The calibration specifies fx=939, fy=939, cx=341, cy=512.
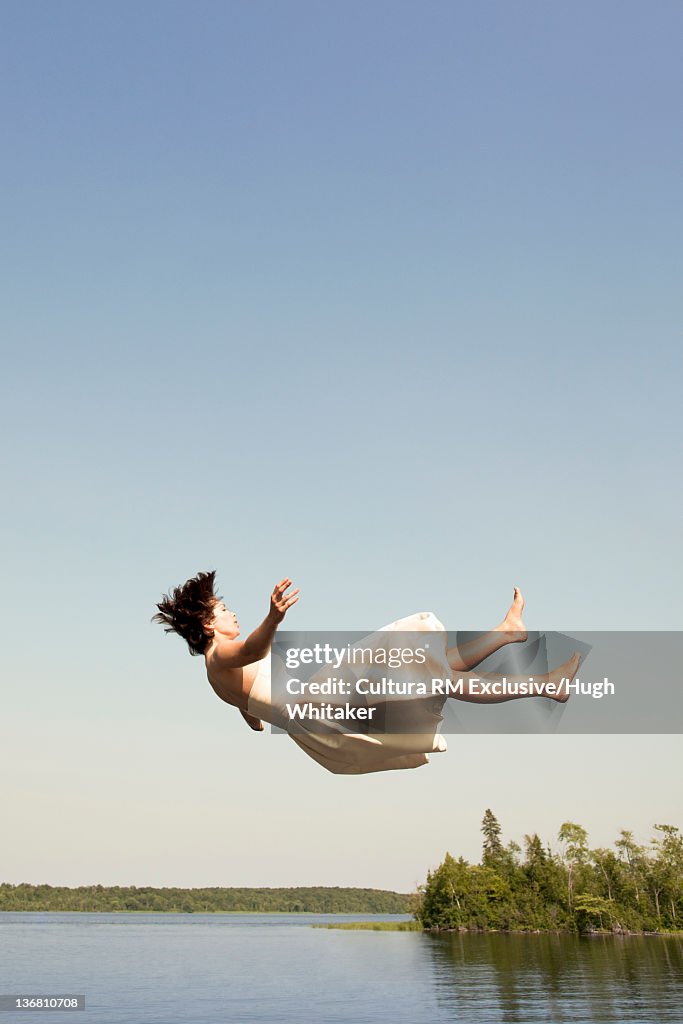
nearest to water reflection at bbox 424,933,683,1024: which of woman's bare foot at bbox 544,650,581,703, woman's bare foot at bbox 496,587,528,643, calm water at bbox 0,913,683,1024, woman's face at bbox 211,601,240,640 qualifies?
calm water at bbox 0,913,683,1024

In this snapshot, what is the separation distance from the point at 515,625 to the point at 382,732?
109 centimetres

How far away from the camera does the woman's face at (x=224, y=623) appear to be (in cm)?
483

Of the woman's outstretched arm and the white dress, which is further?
the white dress

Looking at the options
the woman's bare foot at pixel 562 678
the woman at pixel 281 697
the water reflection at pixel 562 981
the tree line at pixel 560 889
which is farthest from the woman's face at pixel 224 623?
the tree line at pixel 560 889

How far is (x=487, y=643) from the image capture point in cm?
519

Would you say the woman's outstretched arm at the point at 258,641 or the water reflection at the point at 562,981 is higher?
the woman's outstretched arm at the point at 258,641

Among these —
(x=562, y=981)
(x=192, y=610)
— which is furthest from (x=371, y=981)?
(x=192, y=610)

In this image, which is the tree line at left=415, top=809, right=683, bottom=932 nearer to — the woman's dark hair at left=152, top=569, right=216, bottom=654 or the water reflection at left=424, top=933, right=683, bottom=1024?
the water reflection at left=424, top=933, right=683, bottom=1024

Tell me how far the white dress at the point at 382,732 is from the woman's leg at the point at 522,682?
26 centimetres

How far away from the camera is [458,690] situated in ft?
16.7

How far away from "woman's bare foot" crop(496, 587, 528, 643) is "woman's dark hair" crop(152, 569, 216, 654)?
1.62 metres

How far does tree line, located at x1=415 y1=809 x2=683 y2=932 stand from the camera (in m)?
108

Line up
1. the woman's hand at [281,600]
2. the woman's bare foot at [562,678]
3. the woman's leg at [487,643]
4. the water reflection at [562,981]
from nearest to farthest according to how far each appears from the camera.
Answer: the woman's hand at [281,600] → the woman's leg at [487,643] → the woman's bare foot at [562,678] → the water reflection at [562,981]

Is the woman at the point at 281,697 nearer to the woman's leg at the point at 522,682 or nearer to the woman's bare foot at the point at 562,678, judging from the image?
the woman's leg at the point at 522,682
